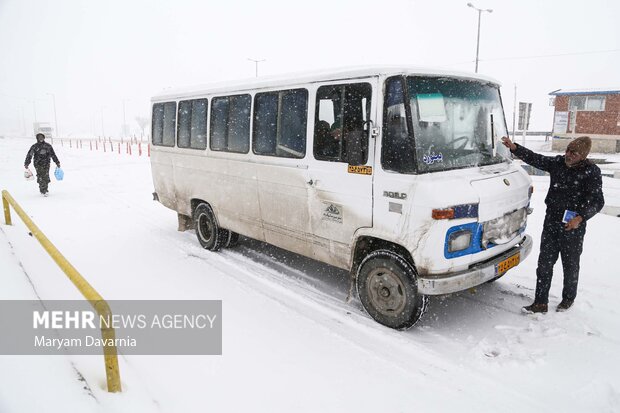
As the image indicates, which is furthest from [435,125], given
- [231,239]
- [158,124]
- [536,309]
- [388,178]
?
[158,124]

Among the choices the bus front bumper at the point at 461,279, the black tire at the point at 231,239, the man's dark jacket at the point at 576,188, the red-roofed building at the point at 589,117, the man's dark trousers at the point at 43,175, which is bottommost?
the black tire at the point at 231,239

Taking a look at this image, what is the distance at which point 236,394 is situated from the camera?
3.40 meters

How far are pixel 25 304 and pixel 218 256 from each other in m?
2.80

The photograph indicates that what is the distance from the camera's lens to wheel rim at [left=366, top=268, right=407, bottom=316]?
4.31 m

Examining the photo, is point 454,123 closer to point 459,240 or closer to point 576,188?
point 459,240

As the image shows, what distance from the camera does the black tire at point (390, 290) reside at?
13.8 ft

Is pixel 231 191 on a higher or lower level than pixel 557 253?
higher

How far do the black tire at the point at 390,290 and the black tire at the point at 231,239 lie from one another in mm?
3127

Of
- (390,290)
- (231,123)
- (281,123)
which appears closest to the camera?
(390,290)

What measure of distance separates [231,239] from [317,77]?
357 cm

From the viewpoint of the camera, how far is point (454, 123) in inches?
170

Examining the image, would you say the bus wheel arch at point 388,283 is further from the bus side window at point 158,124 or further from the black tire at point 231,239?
the bus side window at point 158,124

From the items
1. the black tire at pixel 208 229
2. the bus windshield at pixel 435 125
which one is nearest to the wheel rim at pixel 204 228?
the black tire at pixel 208 229

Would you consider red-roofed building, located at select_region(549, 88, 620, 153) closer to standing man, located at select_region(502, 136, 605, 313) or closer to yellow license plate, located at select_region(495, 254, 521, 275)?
standing man, located at select_region(502, 136, 605, 313)
